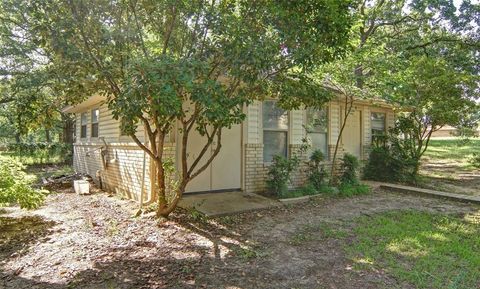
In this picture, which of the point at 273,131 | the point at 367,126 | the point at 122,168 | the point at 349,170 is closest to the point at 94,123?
the point at 122,168

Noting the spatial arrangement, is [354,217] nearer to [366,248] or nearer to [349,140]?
[366,248]

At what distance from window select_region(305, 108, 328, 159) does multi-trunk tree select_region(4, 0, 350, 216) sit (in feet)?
12.1

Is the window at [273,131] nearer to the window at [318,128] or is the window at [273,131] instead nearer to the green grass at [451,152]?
the window at [318,128]

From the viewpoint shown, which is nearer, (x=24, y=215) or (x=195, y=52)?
(x=195, y=52)

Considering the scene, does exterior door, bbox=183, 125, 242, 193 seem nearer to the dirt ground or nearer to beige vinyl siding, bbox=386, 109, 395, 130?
the dirt ground

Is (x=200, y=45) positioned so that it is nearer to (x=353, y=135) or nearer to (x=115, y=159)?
(x=115, y=159)

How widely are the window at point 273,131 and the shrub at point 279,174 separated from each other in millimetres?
611

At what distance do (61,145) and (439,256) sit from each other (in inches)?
810

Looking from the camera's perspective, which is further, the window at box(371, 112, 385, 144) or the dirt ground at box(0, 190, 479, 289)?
the window at box(371, 112, 385, 144)

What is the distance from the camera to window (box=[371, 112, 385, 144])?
11.3 m

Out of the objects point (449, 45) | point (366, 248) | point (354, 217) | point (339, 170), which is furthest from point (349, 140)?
point (449, 45)

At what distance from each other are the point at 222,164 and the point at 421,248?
440 centimetres

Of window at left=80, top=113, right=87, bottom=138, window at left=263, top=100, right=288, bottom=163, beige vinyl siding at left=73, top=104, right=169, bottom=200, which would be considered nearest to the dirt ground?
beige vinyl siding at left=73, top=104, right=169, bottom=200

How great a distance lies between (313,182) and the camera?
8523mm
